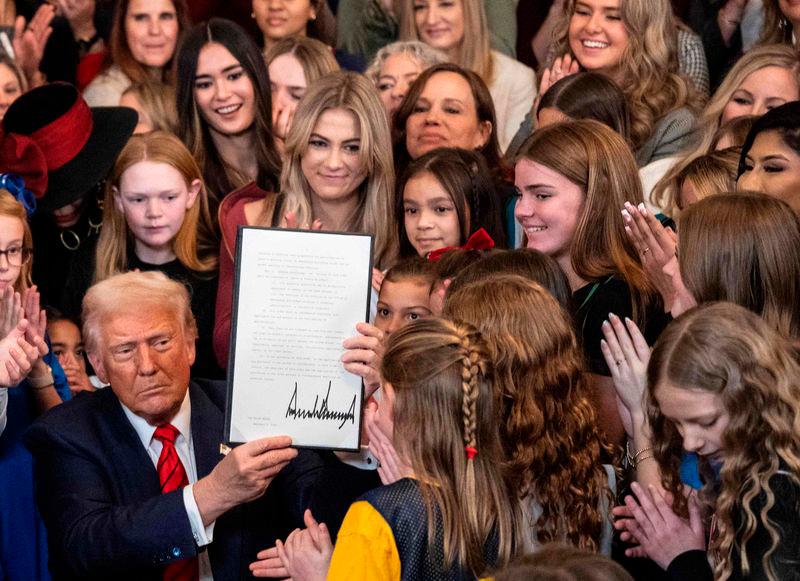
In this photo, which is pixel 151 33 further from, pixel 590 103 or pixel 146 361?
pixel 146 361

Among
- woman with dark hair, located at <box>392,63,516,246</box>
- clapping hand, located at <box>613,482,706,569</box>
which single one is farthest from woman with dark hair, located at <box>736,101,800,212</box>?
woman with dark hair, located at <box>392,63,516,246</box>

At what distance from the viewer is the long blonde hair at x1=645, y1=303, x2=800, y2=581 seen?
280 centimetres

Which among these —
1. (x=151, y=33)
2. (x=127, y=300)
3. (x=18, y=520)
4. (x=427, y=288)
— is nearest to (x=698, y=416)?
(x=427, y=288)

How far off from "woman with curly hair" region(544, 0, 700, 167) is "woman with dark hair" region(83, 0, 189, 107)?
5.96ft

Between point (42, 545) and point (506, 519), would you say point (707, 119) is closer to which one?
point (506, 519)

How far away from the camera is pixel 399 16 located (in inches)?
257

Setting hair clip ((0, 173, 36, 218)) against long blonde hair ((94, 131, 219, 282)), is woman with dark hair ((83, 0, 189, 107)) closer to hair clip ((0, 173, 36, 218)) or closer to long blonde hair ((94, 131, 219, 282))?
long blonde hair ((94, 131, 219, 282))

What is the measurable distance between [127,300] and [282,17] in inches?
115

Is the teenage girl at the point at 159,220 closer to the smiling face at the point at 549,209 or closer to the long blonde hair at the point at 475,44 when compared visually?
the smiling face at the point at 549,209

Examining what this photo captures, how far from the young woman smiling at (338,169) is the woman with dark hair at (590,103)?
64 cm

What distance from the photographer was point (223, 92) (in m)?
5.54

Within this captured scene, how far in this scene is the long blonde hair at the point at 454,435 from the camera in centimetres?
289

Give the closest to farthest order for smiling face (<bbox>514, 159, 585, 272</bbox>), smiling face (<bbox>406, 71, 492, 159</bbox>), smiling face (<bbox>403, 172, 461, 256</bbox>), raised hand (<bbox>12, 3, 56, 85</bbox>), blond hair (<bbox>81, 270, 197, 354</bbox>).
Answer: blond hair (<bbox>81, 270, 197, 354</bbox>) < smiling face (<bbox>514, 159, 585, 272</bbox>) < smiling face (<bbox>403, 172, 461, 256</bbox>) < smiling face (<bbox>406, 71, 492, 159</bbox>) < raised hand (<bbox>12, 3, 56, 85</bbox>)

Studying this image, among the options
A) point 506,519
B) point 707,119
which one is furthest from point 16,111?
point 506,519
